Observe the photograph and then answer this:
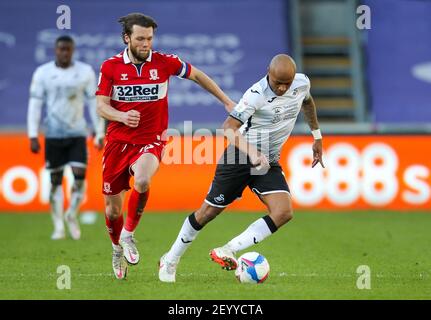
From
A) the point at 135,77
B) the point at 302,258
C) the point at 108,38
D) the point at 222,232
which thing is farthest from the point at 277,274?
the point at 108,38

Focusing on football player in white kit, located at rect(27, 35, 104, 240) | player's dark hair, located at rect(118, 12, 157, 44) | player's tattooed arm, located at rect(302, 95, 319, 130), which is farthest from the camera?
football player in white kit, located at rect(27, 35, 104, 240)

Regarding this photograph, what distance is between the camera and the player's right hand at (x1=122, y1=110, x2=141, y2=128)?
27.9ft

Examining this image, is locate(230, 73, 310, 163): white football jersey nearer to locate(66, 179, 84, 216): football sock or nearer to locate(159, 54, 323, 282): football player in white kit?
locate(159, 54, 323, 282): football player in white kit

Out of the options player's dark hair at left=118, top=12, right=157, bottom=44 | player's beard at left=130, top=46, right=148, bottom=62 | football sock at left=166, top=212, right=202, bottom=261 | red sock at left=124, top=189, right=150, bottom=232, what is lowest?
football sock at left=166, top=212, right=202, bottom=261

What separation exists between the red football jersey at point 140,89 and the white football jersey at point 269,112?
0.84 meters

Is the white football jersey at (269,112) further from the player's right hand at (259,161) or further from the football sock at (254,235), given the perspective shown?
the football sock at (254,235)

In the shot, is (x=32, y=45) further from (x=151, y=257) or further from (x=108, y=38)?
(x=151, y=257)

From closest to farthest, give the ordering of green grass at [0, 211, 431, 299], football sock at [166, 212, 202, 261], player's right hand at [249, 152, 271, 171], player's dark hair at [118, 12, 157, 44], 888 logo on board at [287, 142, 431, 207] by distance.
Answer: green grass at [0, 211, 431, 299] → player's right hand at [249, 152, 271, 171] → player's dark hair at [118, 12, 157, 44] → football sock at [166, 212, 202, 261] → 888 logo on board at [287, 142, 431, 207]

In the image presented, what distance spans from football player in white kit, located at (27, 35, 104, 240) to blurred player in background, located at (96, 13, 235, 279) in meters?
3.91

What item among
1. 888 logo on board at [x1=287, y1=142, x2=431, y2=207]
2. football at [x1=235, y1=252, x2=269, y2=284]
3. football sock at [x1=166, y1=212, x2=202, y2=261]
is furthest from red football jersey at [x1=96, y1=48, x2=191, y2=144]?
888 logo on board at [x1=287, y1=142, x2=431, y2=207]

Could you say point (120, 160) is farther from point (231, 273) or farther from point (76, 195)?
point (76, 195)

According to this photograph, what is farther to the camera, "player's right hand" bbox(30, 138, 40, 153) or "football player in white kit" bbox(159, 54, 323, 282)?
"player's right hand" bbox(30, 138, 40, 153)

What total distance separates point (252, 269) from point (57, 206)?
534 centimetres

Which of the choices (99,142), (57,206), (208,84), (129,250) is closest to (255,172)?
(208,84)
